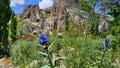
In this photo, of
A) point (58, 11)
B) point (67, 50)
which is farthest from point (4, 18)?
point (67, 50)

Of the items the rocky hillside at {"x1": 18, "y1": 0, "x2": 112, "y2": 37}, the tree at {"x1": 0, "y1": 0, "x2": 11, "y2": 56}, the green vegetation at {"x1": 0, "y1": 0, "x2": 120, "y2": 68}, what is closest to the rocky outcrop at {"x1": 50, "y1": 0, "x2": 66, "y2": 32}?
the rocky hillside at {"x1": 18, "y1": 0, "x2": 112, "y2": 37}

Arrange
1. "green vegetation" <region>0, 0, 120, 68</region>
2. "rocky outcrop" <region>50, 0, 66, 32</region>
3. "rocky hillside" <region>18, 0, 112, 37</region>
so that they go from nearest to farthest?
1. "green vegetation" <region>0, 0, 120, 68</region>
2. "rocky outcrop" <region>50, 0, 66, 32</region>
3. "rocky hillside" <region>18, 0, 112, 37</region>

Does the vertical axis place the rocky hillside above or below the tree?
below

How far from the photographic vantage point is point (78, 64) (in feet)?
21.3

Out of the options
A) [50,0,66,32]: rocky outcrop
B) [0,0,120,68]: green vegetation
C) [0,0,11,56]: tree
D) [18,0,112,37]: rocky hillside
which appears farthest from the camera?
[18,0,112,37]: rocky hillside

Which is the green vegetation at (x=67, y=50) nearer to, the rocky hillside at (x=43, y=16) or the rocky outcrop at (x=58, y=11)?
the rocky outcrop at (x=58, y=11)

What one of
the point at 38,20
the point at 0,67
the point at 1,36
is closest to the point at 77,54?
the point at 0,67

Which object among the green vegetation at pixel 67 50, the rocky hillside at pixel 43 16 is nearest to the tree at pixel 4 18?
the green vegetation at pixel 67 50

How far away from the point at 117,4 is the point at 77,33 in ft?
68.0

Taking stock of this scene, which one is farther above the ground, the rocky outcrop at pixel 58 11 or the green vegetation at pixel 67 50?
the green vegetation at pixel 67 50

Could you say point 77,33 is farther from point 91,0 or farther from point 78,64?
point 91,0

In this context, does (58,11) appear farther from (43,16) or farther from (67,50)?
(67,50)

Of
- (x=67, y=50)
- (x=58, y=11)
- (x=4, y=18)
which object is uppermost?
(x=67, y=50)

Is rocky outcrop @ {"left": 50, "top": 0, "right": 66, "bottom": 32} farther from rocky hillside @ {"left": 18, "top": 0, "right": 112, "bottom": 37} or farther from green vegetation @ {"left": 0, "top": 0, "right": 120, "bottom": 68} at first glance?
green vegetation @ {"left": 0, "top": 0, "right": 120, "bottom": 68}
